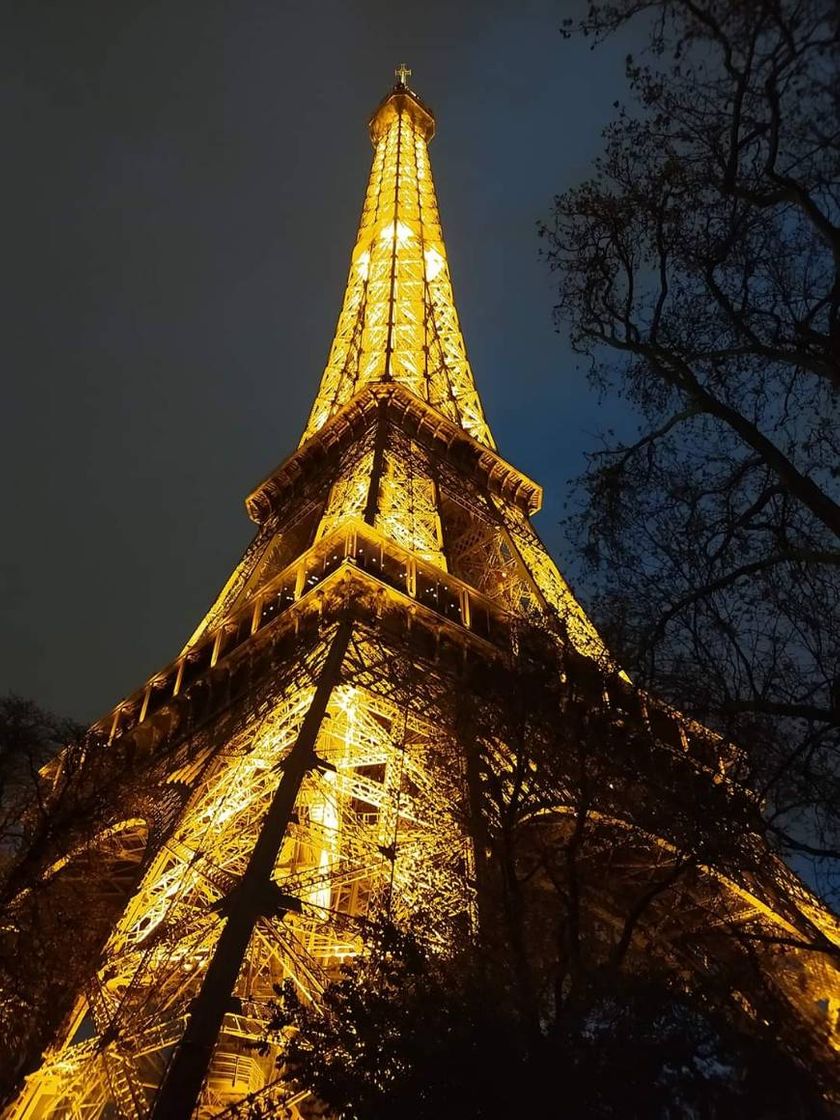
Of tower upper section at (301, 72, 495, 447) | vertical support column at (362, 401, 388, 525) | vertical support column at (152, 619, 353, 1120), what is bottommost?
vertical support column at (152, 619, 353, 1120)

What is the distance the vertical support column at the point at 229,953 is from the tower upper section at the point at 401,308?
710 inches

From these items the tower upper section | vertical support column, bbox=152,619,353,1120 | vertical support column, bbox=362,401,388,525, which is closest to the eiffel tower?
vertical support column, bbox=152,619,353,1120

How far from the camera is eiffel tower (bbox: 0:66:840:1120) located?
29.7 feet

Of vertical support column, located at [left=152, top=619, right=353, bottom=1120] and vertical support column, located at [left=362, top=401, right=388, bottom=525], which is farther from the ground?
vertical support column, located at [left=362, top=401, right=388, bottom=525]

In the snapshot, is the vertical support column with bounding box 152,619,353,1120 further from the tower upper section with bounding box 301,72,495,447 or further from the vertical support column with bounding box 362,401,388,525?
the tower upper section with bounding box 301,72,495,447

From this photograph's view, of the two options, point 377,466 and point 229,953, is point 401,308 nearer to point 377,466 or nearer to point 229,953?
point 377,466

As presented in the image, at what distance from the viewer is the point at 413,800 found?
38.8ft

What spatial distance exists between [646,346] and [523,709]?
360 centimetres

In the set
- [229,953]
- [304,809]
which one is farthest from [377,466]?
[229,953]

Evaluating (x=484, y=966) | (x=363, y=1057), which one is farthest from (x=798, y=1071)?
(x=363, y=1057)

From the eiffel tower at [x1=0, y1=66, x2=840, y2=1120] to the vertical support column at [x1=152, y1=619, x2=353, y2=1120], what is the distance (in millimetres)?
20

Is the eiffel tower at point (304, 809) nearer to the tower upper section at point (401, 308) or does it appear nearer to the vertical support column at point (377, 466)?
the vertical support column at point (377, 466)

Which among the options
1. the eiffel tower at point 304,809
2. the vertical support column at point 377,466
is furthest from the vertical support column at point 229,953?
the vertical support column at point 377,466

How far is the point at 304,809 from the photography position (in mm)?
11023
